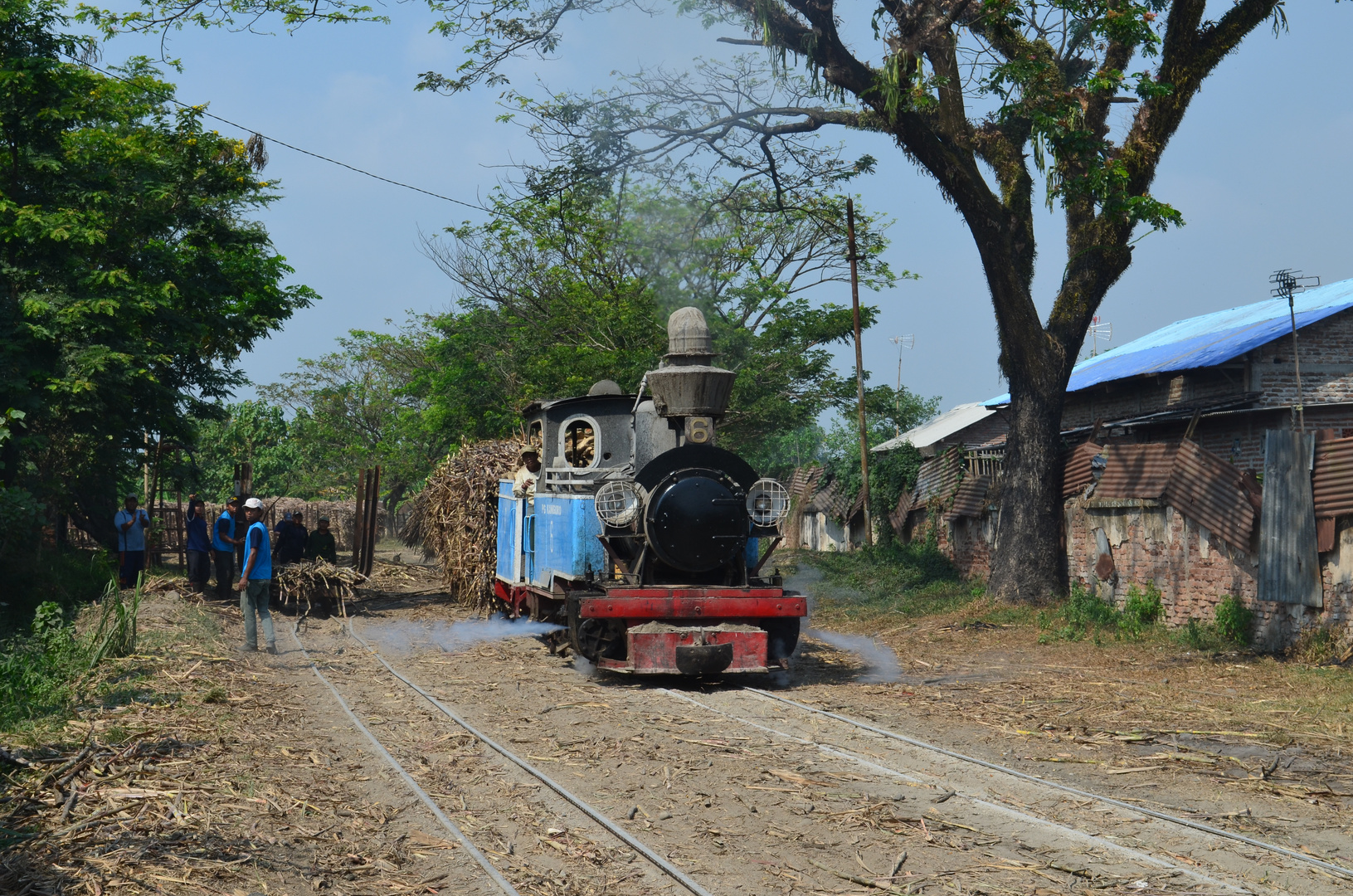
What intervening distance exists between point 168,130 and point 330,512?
20.9 metres

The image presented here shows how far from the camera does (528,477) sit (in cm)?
1356

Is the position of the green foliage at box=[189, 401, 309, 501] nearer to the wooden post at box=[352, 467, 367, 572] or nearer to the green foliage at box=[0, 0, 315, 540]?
the green foliage at box=[0, 0, 315, 540]

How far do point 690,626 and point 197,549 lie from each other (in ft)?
39.0

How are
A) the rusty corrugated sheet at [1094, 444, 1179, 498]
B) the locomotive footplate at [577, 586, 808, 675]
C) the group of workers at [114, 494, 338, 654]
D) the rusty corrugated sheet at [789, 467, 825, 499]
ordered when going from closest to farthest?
the locomotive footplate at [577, 586, 808, 675] < the rusty corrugated sheet at [1094, 444, 1179, 498] < the group of workers at [114, 494, 338, 654] < the rusty corrugated sheet at [789, 467, 825, 499]

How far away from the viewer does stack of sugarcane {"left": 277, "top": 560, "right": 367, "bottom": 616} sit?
17.3m

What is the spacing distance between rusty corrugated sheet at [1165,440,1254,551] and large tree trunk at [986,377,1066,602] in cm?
236

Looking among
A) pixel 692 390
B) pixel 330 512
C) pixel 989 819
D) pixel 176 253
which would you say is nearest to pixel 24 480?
pixel 176 253

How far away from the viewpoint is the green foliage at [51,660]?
838 centimetres

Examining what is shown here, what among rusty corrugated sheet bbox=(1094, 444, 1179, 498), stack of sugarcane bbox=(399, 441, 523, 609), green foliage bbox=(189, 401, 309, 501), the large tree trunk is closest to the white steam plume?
the large tree trunk

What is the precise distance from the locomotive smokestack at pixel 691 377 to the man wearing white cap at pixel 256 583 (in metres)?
5.13

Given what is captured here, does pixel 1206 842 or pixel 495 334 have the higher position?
pixel 495 334

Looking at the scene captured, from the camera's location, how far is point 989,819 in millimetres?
5895

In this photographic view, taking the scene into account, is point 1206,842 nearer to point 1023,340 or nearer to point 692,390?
point 692,390

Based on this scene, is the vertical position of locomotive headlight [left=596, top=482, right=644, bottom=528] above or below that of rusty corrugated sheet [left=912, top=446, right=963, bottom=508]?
below
